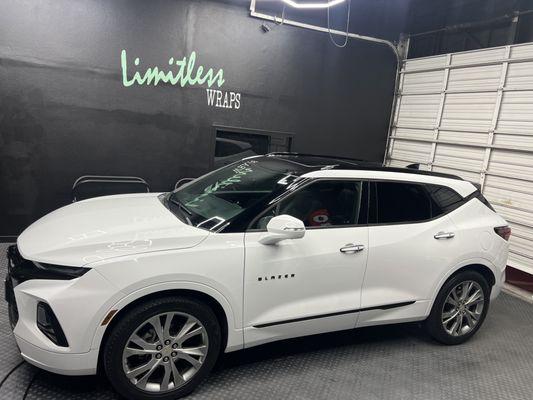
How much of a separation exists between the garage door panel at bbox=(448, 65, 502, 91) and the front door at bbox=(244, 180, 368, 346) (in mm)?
3969

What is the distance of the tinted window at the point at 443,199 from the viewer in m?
3.31

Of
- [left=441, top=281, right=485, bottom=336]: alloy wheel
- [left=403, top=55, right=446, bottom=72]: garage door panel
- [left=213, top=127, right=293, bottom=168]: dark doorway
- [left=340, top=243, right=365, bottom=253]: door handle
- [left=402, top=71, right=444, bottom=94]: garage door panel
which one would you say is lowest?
[left=441, top=281, right=485, bottom=336]: alloy wheel

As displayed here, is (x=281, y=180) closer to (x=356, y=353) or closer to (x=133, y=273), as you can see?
(x=133, y=273)

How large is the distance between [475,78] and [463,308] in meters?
3.98

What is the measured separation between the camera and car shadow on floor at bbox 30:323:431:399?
97.3 inches

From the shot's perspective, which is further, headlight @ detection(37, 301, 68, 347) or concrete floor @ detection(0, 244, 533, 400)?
concrete floor @ detection(0, 244, 533, 400)

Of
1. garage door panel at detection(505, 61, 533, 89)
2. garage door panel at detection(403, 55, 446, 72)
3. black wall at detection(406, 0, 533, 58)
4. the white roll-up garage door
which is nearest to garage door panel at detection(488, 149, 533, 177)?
the white roll-up garage door

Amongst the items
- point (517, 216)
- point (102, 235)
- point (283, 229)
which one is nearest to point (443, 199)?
point (283, 229)

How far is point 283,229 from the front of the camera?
2443 millimetres

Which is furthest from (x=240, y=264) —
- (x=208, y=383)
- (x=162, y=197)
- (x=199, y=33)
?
(x=199, y=33)

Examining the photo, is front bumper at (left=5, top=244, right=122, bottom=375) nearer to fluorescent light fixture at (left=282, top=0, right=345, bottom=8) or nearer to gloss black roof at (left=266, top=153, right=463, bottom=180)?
gloss black roof at (left=266, top=153, right=463, bottom=180)

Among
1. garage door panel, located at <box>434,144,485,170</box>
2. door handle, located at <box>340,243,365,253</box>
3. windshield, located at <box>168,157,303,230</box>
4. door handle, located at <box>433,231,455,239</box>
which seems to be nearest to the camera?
windshield, located at <box>168,157,303,230</box>

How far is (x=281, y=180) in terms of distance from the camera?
2.90 m

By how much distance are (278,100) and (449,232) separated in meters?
3.65
